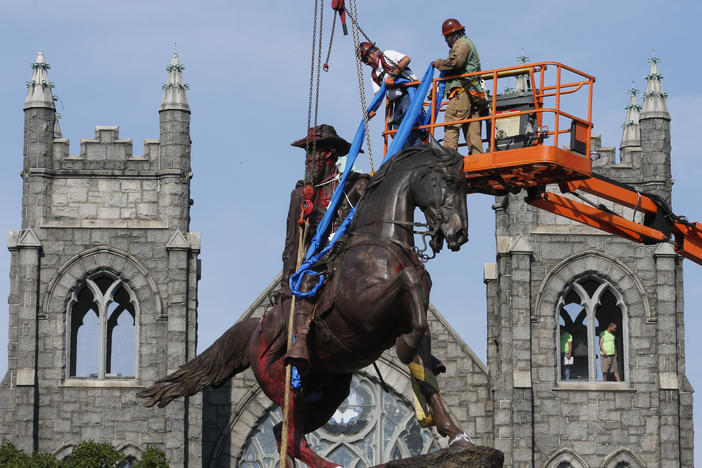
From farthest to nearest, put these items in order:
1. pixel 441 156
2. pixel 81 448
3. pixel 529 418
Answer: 1. pixel 529 418
2. pixel 81 448
3. pixel 441 156

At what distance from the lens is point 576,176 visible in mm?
15453

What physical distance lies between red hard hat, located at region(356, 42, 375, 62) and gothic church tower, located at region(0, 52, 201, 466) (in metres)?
21.4

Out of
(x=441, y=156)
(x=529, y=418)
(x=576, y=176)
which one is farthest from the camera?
(x=529, y=418)

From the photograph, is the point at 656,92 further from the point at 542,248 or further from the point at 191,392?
the point at 191,392

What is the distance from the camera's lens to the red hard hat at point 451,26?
1530 cm

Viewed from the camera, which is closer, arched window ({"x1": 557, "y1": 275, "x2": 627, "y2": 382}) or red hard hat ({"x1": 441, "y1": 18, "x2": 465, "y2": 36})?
red hard hat ({"x1": 441, "y1": 18, "x2": 465, "y2": 36})

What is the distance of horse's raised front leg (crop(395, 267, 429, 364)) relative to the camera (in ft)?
42.9

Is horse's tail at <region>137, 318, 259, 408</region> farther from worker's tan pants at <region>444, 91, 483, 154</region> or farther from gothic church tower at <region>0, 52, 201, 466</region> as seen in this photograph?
gothic church tower at <region>0, 52, 201, 466</region>

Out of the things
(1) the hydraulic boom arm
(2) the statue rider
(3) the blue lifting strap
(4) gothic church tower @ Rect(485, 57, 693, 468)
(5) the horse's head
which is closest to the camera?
(5) the horse's head

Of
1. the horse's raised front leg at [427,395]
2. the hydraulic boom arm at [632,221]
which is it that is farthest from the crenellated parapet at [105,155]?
the horse's raised front leg at [427,395]

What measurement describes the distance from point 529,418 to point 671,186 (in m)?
6.42

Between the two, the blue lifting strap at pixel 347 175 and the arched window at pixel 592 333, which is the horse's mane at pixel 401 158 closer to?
the blue lifting strap at pixel 347 175

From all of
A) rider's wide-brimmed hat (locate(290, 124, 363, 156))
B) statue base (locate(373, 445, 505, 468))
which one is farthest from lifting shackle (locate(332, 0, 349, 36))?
statue base (locate(373, 445, 505, 468))

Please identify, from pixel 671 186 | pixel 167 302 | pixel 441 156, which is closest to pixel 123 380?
pixel 167 302
